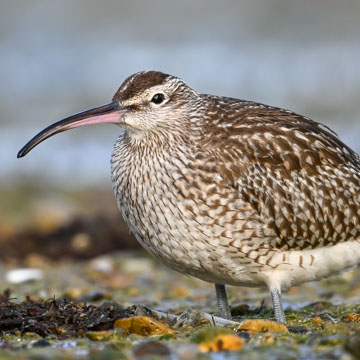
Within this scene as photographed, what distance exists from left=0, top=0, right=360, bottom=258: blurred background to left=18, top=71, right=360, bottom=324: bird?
6669 millimetres

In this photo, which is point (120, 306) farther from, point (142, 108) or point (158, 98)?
point (158, 98)

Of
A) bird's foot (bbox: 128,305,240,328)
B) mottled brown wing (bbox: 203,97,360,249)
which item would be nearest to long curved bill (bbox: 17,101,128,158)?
mottled brown wing (bbox: 203,97,360,249)

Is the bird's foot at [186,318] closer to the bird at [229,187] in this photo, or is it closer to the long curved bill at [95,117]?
the bird at [229,187]

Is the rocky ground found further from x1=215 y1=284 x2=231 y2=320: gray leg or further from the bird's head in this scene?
the bird's head

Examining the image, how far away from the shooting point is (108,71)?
36.2m

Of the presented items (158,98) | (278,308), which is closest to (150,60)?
(158,98)

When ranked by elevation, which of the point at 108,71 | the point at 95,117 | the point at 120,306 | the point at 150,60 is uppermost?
the point at 150,60

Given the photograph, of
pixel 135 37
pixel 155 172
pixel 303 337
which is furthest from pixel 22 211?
pixel 135 37

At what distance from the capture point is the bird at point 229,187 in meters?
9.62

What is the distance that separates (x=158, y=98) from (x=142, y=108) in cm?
27

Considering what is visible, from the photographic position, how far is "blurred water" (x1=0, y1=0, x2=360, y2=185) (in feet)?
92.1

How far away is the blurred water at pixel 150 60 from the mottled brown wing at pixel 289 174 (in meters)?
13.9

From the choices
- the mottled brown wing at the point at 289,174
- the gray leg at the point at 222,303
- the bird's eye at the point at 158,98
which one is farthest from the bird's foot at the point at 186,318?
the bird's eye at the point at 158,98

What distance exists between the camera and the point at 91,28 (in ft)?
137
